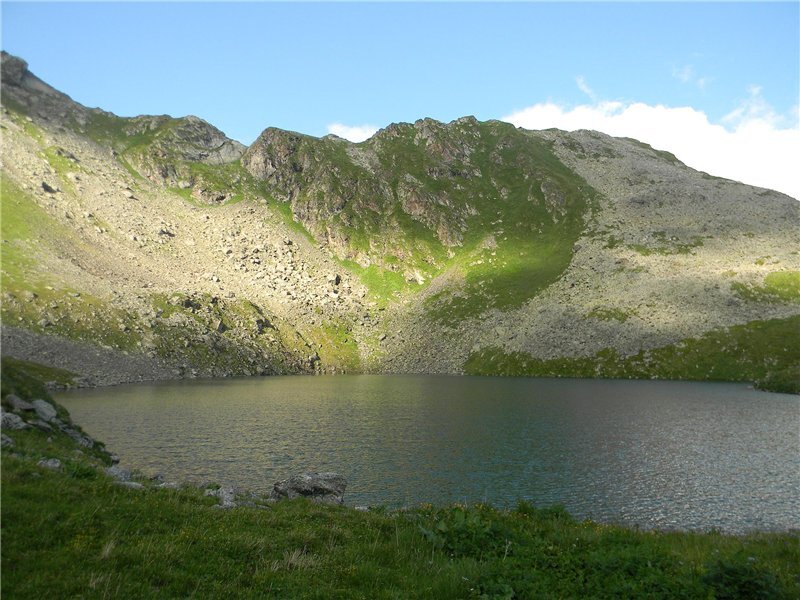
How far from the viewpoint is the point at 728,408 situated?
70.6 metres

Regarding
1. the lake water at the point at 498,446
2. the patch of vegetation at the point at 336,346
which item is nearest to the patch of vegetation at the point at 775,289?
the lake water at the point at 498,446

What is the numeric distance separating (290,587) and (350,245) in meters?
191

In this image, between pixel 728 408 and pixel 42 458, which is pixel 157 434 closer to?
pixel 42 458

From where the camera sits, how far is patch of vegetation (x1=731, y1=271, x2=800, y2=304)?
125750mm

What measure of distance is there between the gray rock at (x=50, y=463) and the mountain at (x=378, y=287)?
8819 centimetres

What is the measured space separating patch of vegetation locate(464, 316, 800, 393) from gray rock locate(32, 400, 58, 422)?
364 feet

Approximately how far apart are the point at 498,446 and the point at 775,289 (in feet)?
425

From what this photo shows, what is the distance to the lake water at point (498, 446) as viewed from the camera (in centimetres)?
3294

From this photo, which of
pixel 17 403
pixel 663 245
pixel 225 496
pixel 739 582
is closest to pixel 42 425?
pixel 17 403

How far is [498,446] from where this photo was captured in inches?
1825

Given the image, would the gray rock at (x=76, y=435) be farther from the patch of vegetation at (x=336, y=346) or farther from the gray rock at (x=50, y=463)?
the patch of vegetation at (x=336, y=346)

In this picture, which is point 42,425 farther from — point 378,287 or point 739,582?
point 378,287

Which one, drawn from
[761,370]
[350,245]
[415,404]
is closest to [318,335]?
[350,245]

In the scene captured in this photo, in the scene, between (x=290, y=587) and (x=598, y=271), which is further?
(x=598, y=271)
